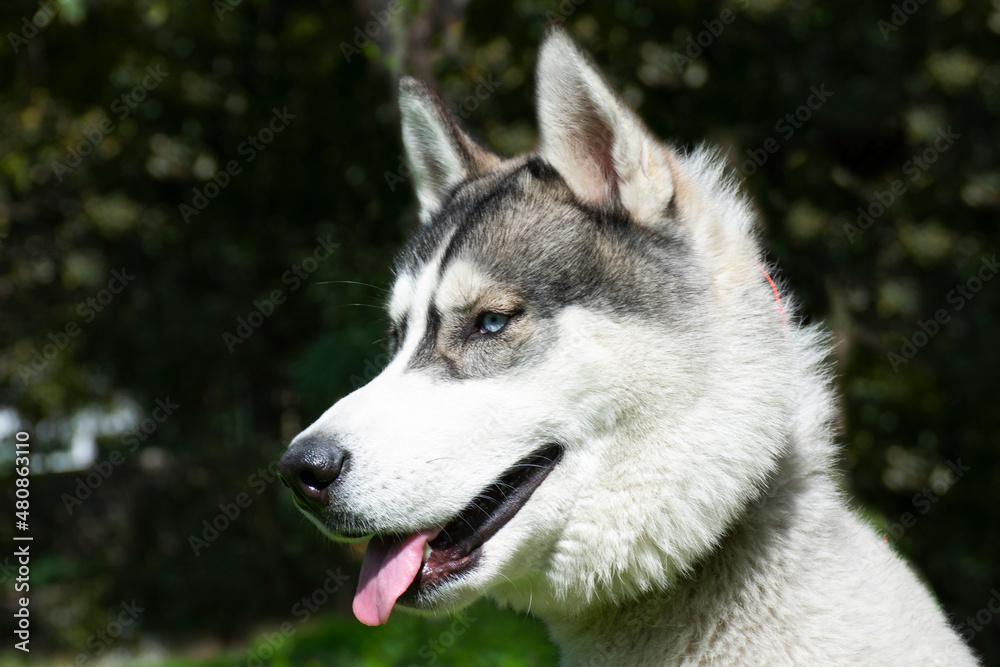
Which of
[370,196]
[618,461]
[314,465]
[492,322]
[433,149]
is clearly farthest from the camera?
[370,196]

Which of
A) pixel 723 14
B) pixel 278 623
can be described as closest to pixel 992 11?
pixel 723 14

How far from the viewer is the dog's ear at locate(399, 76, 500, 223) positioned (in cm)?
299

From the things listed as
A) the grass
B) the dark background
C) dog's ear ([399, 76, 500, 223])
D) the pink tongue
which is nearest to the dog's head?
the pink tongue

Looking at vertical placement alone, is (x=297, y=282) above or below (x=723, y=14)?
below

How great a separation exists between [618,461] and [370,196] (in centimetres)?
491

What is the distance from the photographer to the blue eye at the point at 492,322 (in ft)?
7.72

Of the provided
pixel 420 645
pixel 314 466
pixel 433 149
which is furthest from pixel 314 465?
pixel 420 645

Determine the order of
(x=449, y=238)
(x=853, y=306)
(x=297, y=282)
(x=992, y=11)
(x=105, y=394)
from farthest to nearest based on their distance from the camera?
(x=105, y=394)
(x=297, y=282)
(x=853, y=306)
(x=992, y=11)
(x=449, y=238)

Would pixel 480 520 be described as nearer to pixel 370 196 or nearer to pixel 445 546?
pixel 445 546

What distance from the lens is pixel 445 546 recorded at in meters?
2.24

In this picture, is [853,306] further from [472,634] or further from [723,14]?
[472,634]

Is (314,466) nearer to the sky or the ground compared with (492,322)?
nearer to the ground

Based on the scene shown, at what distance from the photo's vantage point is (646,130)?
2.44 metres

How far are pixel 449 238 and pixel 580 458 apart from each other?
0.79m
